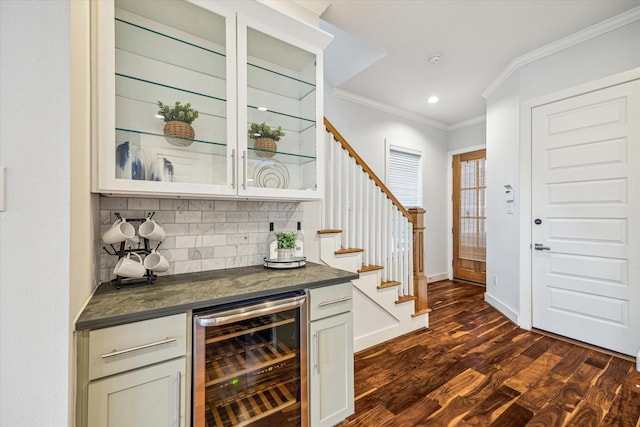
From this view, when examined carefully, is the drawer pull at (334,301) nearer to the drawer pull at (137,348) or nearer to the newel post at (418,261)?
the drawer pull at (137,348)

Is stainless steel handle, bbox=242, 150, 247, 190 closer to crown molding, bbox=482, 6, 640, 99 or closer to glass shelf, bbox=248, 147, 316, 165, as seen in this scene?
glass shelf, bbox=248, 147, 316, 165

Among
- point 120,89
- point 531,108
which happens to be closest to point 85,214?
point 120,89

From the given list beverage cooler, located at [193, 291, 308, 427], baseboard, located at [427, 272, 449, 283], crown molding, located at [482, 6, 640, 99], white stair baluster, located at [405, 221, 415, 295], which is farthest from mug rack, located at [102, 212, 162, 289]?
baseboard, located at [427, 272, 449, 283]

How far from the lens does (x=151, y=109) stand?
1.41 metres

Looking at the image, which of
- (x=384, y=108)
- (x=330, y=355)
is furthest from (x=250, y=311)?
(x=384, y=108)

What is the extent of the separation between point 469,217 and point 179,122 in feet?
15.5

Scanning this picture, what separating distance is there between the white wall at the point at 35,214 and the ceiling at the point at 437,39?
6.58 ft

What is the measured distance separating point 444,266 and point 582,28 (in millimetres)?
3714

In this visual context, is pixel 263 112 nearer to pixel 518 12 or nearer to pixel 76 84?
pixel 76 84

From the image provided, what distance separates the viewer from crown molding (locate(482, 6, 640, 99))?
2.29 m

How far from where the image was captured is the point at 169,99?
146cm

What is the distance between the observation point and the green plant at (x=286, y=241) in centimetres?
187

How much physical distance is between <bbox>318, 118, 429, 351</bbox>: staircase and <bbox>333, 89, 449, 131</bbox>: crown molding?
5.69ft

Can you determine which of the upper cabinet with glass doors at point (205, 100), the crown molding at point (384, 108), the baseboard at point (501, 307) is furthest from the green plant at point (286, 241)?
the baseboard at point (501, 307)
